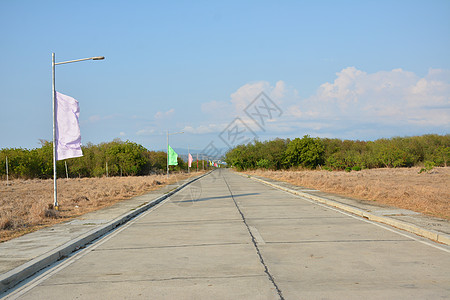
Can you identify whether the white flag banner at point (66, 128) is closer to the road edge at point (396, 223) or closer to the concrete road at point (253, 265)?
the concrete road at point (253, 265)

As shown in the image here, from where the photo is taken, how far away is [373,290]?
5930mm

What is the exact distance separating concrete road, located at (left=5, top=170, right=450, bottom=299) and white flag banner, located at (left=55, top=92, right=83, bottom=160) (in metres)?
5.79

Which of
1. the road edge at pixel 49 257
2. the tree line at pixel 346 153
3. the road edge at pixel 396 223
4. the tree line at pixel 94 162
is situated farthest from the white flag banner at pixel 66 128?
the tree line at pixel 94 162

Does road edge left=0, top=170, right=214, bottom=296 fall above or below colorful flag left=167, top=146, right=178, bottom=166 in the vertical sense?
below

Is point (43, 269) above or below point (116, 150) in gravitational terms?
below

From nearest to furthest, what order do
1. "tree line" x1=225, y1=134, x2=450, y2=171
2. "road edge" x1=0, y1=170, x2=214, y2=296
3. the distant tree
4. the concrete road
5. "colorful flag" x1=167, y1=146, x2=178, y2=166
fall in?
1. the concrete road
2. "road edge" x1=0, y1=170, x2=214, y2=296
3. "colorful flag" x1=167, y1=146, x2=178, y2=166
4. "tree line" x1=225, y1=134, x2=450, y2=171
5. the distant tree

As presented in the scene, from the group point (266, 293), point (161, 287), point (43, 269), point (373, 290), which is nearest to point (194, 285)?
point (161, 287)

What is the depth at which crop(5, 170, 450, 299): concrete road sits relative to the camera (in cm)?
598

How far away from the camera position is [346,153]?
92.6 meters

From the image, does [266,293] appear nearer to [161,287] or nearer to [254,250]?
[161,287]

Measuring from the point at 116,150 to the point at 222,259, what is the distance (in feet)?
284

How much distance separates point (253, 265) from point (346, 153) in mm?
89082

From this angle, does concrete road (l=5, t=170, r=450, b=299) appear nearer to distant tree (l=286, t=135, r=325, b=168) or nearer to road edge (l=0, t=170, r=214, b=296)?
road edge (l=0, t=170, r=214, b=296)

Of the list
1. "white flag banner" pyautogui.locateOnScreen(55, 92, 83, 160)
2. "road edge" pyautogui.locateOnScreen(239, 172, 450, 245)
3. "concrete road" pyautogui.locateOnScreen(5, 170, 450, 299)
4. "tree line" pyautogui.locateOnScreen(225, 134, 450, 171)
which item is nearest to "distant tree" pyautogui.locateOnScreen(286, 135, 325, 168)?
"tree line" pyautogui.locateOnScreen(225, 134, 450, 171)
